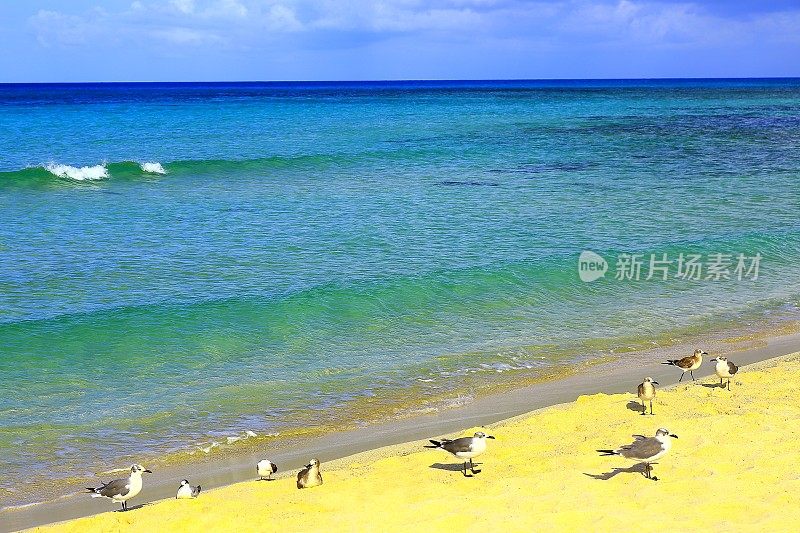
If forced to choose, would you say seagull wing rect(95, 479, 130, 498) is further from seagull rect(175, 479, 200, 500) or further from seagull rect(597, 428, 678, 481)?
seagull rect(597, 428, 678, 481)

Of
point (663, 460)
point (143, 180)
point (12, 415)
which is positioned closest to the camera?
point (663, 460)

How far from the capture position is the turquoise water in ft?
40.4

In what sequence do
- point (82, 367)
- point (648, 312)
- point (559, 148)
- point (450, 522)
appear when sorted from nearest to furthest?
point (450, 522) < point (82, 367) < point (648, 312) < point (559, 148)

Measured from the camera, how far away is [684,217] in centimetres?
2506

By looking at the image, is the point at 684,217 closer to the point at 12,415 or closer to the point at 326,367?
the point at 326,367

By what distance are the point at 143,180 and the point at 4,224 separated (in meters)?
9.15

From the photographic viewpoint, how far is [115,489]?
29.2 feet

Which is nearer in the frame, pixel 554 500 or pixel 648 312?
pixel 554 500

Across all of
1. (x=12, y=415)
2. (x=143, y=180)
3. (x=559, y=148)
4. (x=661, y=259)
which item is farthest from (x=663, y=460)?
(x=559, y=148)

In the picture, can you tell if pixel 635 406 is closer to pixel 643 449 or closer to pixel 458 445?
pixel 643 449

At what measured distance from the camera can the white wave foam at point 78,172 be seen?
32.4 meters

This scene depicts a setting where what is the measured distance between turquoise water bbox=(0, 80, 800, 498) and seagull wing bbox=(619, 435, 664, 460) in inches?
156

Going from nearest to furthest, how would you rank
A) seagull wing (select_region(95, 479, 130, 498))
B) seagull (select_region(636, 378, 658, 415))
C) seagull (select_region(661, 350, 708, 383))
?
seagull wing (select_region(95, 479, 130, 498)) < seagull (select_region(636, 378, 658, 415)) < seagull (select_region(661, 350, 708, 383))

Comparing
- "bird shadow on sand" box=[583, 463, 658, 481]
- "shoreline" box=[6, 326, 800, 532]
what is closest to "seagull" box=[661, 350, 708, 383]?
"shoreline" box=[6, 326, 800, 532]
